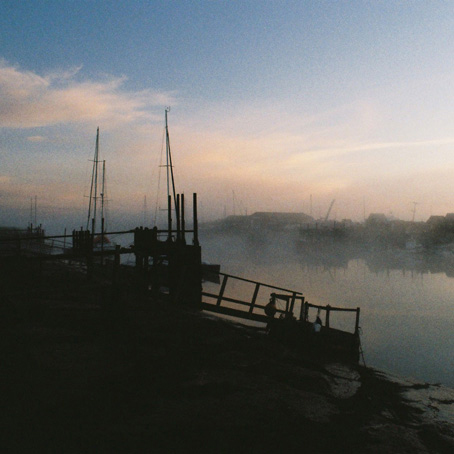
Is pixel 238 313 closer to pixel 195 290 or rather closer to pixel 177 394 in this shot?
pixel 195 290

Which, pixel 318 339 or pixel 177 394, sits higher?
pixel 177 394

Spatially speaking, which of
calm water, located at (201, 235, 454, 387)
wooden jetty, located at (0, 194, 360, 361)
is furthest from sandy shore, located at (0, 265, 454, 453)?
calm water, located at (201, 235, 454, 387)

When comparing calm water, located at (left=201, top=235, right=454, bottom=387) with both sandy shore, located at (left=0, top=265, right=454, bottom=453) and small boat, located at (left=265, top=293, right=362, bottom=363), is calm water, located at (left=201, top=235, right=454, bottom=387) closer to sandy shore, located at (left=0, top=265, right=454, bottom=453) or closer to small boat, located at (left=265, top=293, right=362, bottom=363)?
small boat, located at (left=265, top=293, right=362, bottom=363)

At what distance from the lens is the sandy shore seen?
6.80m

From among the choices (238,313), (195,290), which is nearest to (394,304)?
(238,313)

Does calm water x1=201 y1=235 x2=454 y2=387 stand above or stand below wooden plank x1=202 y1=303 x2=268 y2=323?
below

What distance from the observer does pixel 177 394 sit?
8.46 metres

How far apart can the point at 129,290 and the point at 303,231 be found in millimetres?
125837

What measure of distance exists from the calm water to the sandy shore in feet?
34.1

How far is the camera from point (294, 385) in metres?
10.1

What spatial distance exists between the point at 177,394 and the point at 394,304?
132 feet

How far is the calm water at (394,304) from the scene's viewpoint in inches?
911

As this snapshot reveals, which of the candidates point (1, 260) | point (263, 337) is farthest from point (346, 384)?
point (1, 260)

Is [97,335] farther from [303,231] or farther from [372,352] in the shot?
[303,231]
